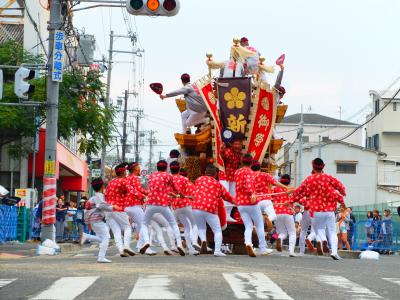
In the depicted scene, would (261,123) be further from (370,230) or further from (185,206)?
(370,230)

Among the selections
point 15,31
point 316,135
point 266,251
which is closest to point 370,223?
point 266,251

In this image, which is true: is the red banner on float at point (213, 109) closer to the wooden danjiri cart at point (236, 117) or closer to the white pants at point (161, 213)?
the wooden danjiri cart at point (236, 117)

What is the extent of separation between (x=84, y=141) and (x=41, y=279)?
2362cm

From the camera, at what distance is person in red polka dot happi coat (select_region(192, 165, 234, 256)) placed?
17281 mm

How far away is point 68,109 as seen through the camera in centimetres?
3272

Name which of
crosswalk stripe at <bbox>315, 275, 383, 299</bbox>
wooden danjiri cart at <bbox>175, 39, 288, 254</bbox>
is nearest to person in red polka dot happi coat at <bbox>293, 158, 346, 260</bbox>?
wooden danjiri cart at <bbox>175, 39, 288, 254</bbox>

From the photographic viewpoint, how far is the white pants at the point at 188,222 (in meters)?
18.6

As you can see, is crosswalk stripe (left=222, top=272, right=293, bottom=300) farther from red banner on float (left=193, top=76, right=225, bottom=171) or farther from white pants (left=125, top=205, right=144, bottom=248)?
red banner on float (left=193, top=76, right=225, bottom=171)

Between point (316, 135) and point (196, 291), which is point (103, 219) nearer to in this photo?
point (196, 291)

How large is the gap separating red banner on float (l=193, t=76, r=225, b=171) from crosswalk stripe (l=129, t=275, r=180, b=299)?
760 cm

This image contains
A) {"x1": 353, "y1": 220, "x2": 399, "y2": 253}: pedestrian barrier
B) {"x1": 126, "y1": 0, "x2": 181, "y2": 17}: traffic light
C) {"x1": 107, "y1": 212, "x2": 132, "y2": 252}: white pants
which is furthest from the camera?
{"x1": 353, "y1": 220, "x2": 399, "y2": 253}: pedestrian barrier

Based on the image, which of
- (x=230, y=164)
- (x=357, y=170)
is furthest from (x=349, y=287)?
(x=357, y=170)

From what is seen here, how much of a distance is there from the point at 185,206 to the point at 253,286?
837 cm

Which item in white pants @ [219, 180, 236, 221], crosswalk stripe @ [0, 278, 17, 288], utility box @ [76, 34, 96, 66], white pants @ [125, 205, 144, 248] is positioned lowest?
crosswalk stripe @ [0, 278, 17, 288]
